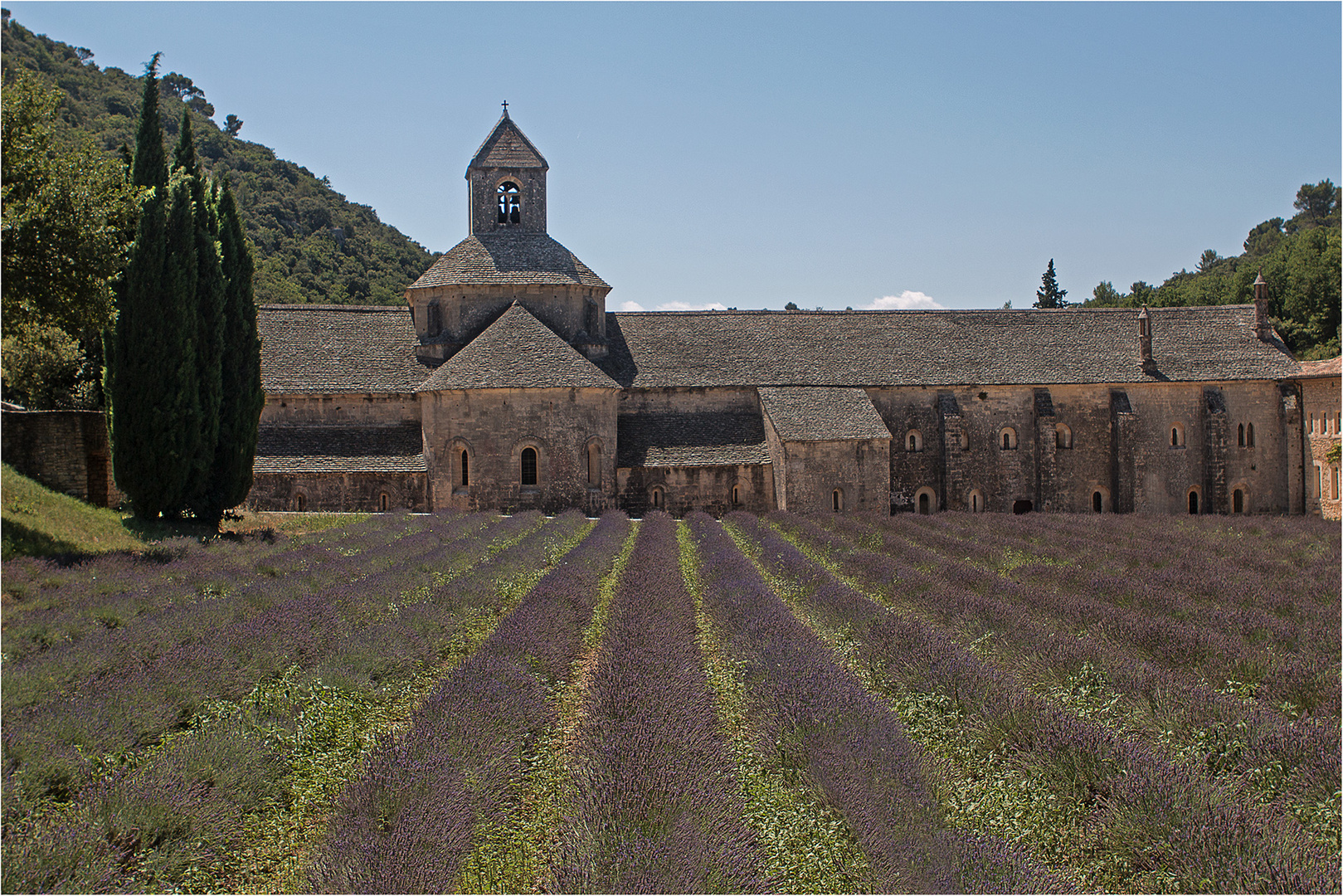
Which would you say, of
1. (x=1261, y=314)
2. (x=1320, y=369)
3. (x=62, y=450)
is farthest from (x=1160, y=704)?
(x=1261, y=314)

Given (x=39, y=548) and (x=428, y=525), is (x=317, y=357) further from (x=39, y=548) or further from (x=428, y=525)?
(x=39, y=548)

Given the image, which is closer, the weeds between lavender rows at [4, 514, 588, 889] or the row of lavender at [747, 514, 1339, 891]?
the row of lavender at [747, 514, 1339, 891]

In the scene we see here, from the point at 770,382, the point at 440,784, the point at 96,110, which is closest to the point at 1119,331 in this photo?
the point at 770,382

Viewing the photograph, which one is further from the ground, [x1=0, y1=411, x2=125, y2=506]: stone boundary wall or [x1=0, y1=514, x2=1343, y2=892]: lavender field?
[x1=0, y1=411, x2=125, y2=506]: stone boundary wall

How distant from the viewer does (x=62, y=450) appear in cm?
2125

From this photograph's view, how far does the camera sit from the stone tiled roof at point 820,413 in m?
30.0

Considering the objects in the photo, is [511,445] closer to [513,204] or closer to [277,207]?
[513,204]

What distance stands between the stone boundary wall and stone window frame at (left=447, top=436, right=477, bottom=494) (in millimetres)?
9865

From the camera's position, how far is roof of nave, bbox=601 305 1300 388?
3459cm

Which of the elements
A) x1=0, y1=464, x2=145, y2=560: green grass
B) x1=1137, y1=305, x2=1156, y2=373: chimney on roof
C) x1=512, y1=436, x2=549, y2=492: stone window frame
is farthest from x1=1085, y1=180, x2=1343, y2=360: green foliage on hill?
x1=0, y1=464, x2=145, y2=560: green grass

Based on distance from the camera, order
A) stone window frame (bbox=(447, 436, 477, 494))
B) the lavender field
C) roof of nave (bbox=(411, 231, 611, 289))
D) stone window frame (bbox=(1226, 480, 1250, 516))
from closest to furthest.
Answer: the lavender field < stone window frame (bbox=(447, 436, 477, 494)) < roof of nave (bbox=(411, 231, 611, 289)) < stone window frame (bbox=(1226, 480, 1250, 516))

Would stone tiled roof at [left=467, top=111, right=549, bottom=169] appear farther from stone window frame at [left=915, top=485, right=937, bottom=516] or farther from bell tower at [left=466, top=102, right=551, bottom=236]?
stone window frame at [left=915, top=485, right=937, bottom=516]

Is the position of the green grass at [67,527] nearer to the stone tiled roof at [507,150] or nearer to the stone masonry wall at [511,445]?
the stone masonry wall at [511,445]

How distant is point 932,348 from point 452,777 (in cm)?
3369
